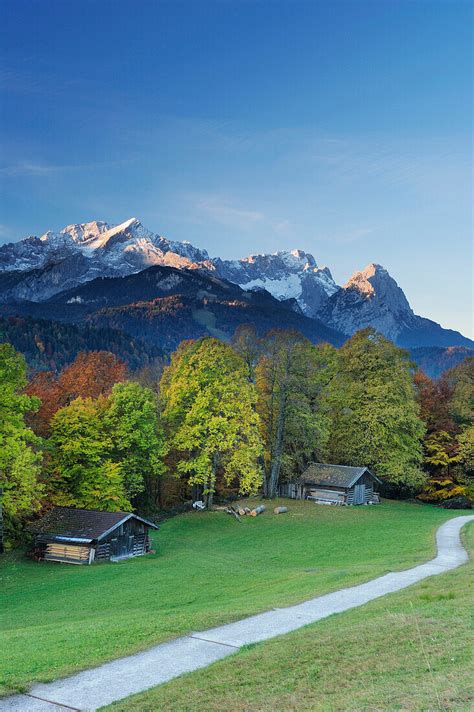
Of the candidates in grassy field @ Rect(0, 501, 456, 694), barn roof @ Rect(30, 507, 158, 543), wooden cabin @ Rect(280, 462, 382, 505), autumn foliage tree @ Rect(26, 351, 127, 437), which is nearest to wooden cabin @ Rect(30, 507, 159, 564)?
barn roof @ Rect(30, 507, 158, 543)

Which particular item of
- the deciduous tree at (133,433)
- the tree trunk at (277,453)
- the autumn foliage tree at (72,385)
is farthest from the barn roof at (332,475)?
the autumn foliage tree at (72,385)

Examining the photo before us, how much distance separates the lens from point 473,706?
931 cm

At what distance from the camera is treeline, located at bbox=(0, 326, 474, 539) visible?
148 feet

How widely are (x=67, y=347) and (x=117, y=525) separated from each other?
133 m

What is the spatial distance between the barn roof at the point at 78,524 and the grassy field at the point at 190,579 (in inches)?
75.6

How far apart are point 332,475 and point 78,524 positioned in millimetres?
26768

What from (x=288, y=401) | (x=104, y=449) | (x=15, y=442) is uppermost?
(x=288, y=401)

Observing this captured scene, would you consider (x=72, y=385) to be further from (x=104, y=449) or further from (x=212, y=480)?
(x=212, y=480)

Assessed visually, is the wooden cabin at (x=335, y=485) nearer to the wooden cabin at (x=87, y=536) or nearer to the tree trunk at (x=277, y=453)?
the tree trunk at (x=277, y=453)

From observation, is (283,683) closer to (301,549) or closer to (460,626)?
(460,626)

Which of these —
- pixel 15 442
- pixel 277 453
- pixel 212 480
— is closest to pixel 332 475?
pixel 277 453

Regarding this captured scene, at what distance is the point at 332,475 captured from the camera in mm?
57656

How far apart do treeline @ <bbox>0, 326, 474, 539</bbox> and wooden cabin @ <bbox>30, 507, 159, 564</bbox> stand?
2.17 metres

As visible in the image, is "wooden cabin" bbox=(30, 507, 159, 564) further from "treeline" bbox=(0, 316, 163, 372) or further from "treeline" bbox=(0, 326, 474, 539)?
"treeline" bbox=(0, 316, 163, 372)
